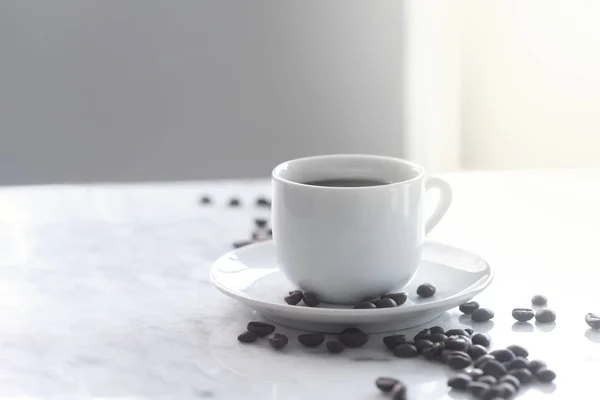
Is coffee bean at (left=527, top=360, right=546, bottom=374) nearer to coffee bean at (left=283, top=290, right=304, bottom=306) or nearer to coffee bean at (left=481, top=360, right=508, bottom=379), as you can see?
coffee bean at (left=481, top=360, right=508, bottom=379)

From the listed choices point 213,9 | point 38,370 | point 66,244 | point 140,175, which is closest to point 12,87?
point 140,175

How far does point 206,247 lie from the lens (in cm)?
138

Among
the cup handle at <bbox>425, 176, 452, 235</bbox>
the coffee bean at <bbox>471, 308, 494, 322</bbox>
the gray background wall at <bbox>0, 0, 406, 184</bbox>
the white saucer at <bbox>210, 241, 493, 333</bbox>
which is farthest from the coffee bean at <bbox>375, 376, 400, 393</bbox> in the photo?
the gray background wall at <bbox>0, 0, 406, 184</bbox>

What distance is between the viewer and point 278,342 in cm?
94

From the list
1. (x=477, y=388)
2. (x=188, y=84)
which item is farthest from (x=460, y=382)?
(x=188, y=84)

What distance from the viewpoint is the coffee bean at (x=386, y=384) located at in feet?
2.70

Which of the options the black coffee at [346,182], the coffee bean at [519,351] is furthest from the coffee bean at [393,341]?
the black coffee at [346,182]

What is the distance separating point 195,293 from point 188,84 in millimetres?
1572

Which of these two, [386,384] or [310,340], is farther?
[310,340]

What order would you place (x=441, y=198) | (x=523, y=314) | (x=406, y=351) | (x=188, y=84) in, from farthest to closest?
(x=188, y=84) < (x=441, y=198) < (x=523, y=314) < (x=406, y=351)

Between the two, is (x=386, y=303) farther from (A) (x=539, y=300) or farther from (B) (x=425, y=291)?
(A) (x=539, y=300)

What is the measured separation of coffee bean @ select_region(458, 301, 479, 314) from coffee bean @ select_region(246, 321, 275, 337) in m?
0.23

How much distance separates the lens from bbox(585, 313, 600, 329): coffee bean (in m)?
0.99

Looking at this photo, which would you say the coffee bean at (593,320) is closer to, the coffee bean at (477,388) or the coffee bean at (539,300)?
the coffee bean at (539,300)
